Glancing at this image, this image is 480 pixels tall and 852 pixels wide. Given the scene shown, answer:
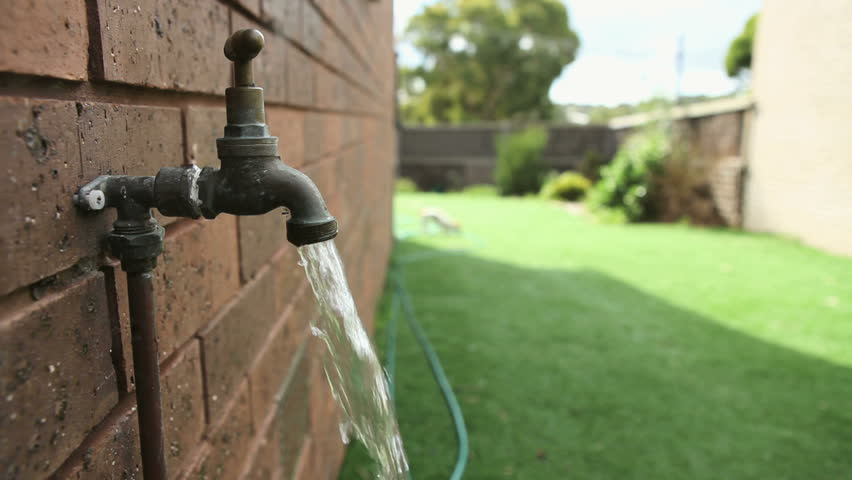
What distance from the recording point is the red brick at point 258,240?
4.17ft

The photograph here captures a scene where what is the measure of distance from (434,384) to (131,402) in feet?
9.83

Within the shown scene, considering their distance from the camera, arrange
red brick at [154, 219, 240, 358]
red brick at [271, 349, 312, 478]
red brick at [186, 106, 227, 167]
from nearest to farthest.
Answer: red brick at [154, 219, 240, 358] → red brick at [186, 106, 227, 167] → red brick at [271, 349, 312, 478]

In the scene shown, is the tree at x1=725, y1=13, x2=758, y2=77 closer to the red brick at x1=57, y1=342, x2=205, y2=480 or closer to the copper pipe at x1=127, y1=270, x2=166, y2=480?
the red brick at x1=57, y1=342, x2=205, y2=480

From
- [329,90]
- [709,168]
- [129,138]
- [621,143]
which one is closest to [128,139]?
[129,138]

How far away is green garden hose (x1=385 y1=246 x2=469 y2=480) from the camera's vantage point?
2.80 m

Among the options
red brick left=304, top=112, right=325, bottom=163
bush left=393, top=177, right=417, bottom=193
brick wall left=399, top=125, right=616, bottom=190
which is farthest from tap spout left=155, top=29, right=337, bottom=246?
brick wall left=399, top=125, right=616, bottom=190

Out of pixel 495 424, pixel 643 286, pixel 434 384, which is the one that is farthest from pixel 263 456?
pixel 643 286

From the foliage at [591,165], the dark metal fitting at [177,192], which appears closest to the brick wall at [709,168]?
the foliage at [591,165]

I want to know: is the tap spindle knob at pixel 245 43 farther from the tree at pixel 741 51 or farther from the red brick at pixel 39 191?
the tree at pixel 741 51

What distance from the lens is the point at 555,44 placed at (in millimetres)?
33250

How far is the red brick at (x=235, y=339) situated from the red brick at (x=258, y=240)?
0.03 metres

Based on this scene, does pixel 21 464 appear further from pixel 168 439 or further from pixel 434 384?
pixel 434 384

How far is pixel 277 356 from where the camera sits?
5.15 feet

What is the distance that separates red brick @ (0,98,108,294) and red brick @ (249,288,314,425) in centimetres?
74
